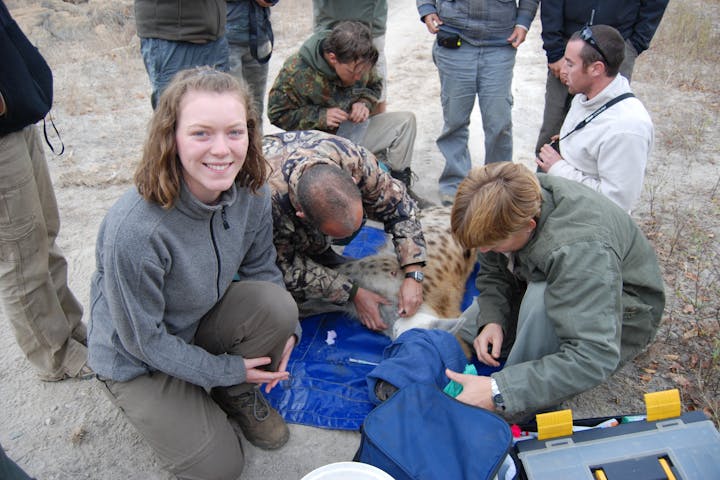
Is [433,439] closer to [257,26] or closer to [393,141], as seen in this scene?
[393,141]

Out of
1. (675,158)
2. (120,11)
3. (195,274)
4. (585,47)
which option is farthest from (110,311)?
(120,11)

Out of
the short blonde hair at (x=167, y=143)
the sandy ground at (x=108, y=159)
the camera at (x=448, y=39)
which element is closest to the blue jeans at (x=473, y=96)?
the camera at (x=448, y=39)

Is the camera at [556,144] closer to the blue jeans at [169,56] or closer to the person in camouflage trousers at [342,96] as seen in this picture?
the person in camouflage trousers at [342,96]

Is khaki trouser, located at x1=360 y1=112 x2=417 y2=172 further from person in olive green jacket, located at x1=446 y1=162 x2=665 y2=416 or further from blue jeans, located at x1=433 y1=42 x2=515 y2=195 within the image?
person in olive green jacket, located at x1=446 y1=162 x2=665 y2=416

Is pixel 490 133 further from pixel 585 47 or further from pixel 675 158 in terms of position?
pixel 675 158

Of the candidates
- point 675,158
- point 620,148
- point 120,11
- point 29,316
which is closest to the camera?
point 29,316

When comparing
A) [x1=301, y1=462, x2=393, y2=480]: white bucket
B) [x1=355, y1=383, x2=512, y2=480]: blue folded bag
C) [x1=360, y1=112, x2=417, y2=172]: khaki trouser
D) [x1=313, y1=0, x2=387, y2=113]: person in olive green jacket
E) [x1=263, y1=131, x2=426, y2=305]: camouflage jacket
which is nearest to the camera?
[x1=301, y1=462, x2=393, y2=480]: white bucket

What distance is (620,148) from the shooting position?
3.16 m

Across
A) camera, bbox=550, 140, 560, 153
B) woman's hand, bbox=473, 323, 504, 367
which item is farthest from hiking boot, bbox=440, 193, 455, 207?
woman's hand, bbox=473, 323, 504, 367

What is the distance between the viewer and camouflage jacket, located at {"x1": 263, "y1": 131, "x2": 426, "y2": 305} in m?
3.01

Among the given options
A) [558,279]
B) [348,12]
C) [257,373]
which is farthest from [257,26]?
[558,279]

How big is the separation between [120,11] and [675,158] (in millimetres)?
11332

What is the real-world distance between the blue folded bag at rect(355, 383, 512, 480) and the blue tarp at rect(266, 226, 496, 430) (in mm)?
577

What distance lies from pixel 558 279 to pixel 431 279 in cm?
135
